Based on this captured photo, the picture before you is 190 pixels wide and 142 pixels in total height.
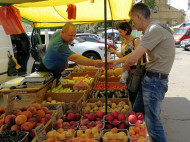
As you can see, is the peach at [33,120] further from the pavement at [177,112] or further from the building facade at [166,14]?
the building facade at [166,14]

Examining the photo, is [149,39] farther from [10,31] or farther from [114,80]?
[114,80]

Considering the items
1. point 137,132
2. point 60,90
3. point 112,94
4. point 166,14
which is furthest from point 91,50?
point 166,14

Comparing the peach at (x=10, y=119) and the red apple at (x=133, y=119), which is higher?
the peach at (x=10, y=119)

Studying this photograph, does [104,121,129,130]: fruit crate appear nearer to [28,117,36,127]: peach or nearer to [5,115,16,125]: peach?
[28,117,36,127]: peach

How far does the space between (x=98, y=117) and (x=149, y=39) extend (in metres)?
1.12

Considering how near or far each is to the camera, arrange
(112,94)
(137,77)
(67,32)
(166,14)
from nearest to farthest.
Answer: (137,77), (67,32), (112,94), (166,14)

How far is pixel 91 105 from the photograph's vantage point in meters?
2.91

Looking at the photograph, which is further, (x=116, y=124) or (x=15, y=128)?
(x=116, y=124)

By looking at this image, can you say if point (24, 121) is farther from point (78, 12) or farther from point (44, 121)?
point (78, 12)

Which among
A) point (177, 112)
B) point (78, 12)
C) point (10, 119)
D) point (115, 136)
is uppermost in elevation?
point (78, 12)

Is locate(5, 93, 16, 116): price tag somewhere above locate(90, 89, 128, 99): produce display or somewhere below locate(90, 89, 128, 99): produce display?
above

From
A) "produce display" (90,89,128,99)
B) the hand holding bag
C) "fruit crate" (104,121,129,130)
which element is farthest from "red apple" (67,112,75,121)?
"produce display" (90,89,128,99)

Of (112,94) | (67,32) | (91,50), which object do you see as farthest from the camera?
(91,50)

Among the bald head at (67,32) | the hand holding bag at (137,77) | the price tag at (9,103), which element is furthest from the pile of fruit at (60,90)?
the price tag at (9,103)
